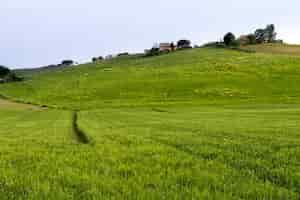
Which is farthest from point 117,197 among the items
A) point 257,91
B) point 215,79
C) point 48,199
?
point 215,79

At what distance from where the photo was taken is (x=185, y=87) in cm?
9019

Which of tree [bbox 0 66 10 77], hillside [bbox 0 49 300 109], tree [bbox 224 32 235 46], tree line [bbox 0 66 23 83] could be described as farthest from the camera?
tree [bbox 224 32 235 46]

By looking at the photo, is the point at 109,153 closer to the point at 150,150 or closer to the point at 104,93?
the point at 150,150

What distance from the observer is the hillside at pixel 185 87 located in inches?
2995

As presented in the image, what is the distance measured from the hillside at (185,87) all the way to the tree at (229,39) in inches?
2417

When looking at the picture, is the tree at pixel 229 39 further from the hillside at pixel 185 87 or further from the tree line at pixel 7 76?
the tree line at pixel 7 76

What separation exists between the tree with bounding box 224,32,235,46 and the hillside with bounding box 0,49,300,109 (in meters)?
61.4

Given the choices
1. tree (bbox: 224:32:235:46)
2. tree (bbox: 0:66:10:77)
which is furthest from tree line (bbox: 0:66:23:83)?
tree (bbox: 224:32:235:46)

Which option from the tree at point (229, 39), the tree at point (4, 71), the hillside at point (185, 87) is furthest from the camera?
the tree at point (229, 39)

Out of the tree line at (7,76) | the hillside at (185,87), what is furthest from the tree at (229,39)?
the tree line at (7,76)

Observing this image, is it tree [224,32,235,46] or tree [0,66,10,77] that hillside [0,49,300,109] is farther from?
tree [224,32,235,46]

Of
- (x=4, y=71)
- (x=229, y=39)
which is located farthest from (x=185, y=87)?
(x=229, y=39)

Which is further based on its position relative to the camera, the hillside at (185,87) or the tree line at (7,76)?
the tree line at (7,76)

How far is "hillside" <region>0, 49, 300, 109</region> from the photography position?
76.1m
